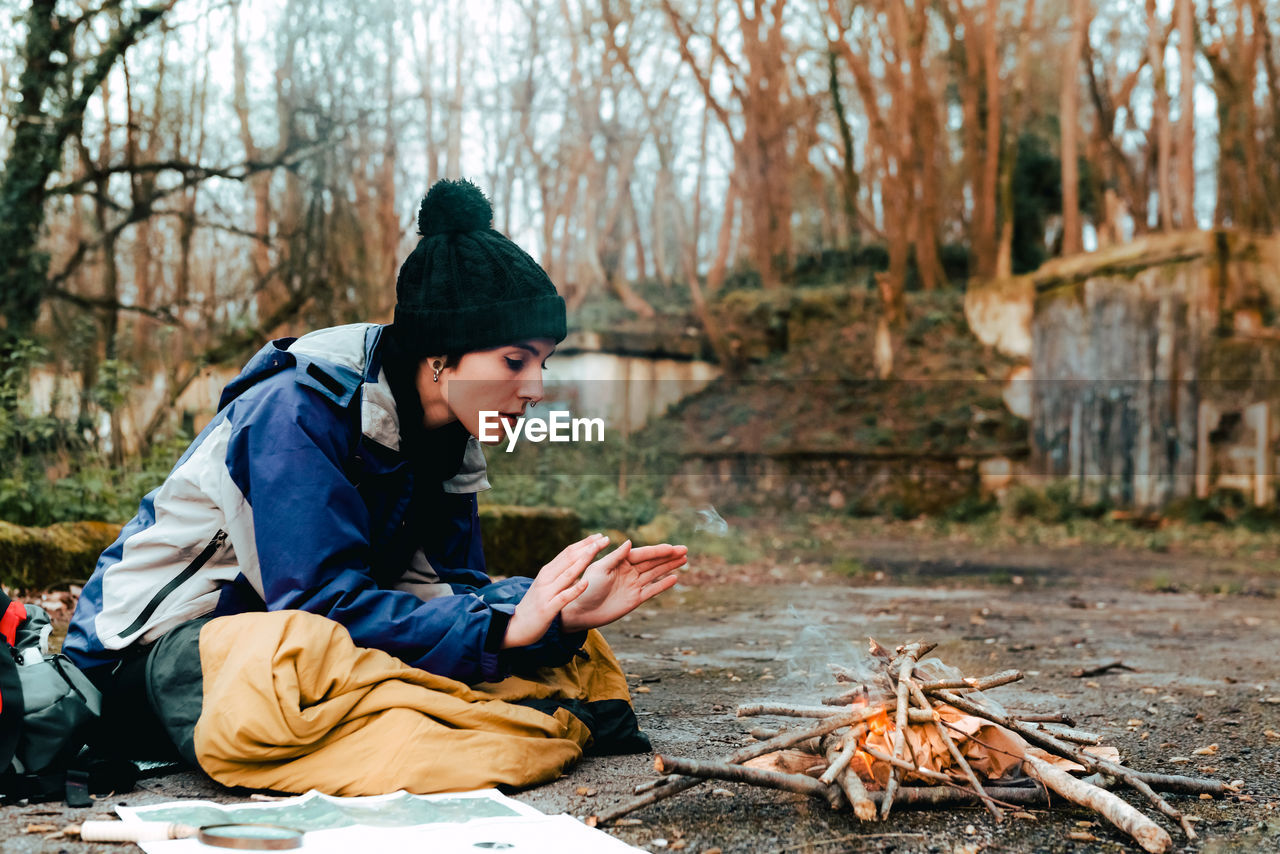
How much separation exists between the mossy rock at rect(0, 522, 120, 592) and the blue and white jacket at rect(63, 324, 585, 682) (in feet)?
11.6

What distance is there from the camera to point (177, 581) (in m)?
2.68

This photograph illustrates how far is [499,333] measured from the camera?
9.01ft

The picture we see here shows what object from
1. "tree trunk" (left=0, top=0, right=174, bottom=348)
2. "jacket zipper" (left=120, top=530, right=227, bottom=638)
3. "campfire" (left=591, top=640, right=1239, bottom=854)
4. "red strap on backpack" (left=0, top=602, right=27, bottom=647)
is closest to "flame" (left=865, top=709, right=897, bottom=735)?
"campfire" (left=591, top=640, right=1239, bottom=854)

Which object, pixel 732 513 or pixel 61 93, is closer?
pixel 61 93

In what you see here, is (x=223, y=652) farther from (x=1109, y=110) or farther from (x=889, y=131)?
A: (x=1109, y=110)

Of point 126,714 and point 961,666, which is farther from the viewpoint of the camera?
point 961,666

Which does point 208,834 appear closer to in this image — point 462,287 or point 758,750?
point 758,750

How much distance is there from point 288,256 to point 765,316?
852 centimetres

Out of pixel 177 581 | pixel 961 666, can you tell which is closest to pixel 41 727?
pixel 177 581

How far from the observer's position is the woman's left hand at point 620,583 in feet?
8.89

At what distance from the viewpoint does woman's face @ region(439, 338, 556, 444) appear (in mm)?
2766

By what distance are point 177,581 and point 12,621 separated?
37 cm

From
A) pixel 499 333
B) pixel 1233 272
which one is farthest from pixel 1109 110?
pixel 499 333

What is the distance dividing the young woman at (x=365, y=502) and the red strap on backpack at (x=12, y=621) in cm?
15
